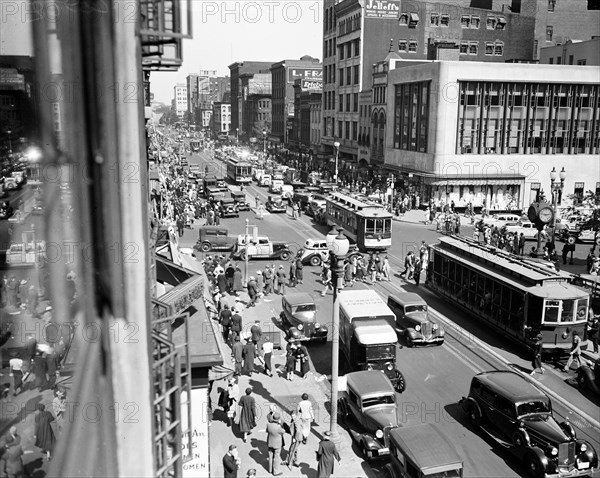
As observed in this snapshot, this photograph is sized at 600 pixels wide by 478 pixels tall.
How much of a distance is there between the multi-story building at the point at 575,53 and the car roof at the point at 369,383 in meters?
64.7

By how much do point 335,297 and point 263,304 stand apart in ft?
36.8

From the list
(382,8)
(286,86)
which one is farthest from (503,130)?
(286,86)

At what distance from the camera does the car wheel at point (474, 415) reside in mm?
14328

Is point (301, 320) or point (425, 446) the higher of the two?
point (425, 446)

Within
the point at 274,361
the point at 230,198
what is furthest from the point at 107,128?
the point at 230,198

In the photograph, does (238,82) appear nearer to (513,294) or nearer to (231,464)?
(513,294)

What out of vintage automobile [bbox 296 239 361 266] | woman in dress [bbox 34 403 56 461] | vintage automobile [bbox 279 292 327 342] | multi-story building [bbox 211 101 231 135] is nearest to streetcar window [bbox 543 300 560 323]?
vintage automobile [bbox 279 292 327 342]

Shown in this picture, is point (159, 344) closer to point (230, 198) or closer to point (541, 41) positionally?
point (230, 198)

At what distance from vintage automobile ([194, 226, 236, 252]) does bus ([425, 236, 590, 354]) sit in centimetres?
1362

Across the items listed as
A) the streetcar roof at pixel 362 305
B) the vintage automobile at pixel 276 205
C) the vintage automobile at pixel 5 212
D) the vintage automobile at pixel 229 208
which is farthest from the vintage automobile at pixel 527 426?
the vintage automobile at pixel 276 205

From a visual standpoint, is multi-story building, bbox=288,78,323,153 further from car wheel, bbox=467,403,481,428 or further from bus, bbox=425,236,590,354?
car wheel, bbox=467,403,481,428

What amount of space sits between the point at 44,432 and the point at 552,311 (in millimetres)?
16385

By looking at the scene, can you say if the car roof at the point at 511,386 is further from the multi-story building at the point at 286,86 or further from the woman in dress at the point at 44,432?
the multi-story building at the point at 286,86

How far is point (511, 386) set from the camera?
13.9m
